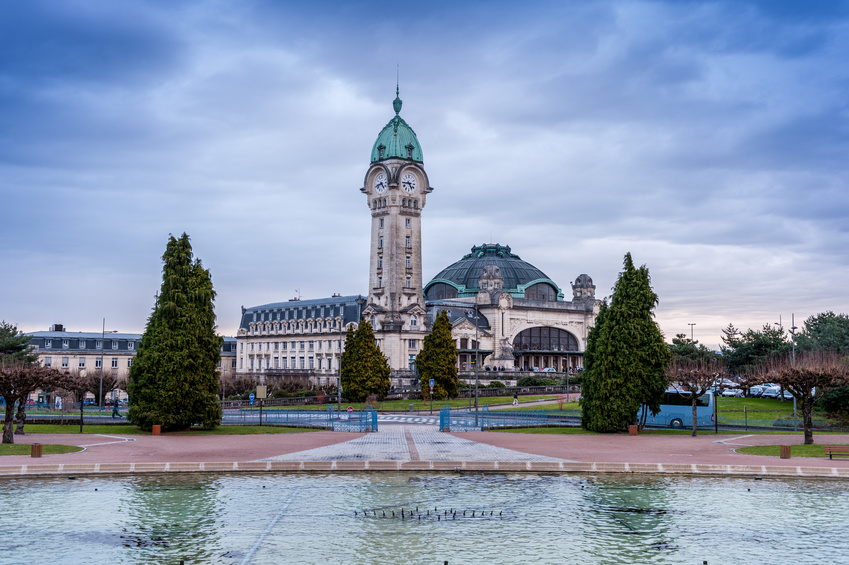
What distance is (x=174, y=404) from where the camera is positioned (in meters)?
47.8

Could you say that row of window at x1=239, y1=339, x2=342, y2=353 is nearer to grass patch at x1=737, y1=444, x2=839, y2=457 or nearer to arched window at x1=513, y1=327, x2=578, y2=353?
arched window at x1=513, y1=327, x2=578, y2=353

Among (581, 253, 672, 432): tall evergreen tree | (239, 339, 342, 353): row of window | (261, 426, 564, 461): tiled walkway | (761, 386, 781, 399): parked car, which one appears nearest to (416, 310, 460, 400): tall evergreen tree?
(239, 339, 342, 353): row of window

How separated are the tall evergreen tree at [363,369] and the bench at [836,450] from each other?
59942 millimetres

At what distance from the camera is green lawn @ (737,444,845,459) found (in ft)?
116

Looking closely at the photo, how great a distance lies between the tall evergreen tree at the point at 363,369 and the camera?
91.0 m

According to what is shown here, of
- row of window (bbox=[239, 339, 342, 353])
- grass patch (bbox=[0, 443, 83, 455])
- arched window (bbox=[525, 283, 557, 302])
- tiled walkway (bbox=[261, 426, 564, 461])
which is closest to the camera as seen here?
tiled walkway (bbox=[261, 426, 564, 461])

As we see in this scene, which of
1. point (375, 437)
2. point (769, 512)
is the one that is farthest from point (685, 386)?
point (769, 512)

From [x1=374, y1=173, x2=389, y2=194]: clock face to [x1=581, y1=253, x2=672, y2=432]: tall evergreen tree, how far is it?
2544 inches

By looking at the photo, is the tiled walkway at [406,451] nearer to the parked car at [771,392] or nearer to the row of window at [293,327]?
the parked car at [771,392]

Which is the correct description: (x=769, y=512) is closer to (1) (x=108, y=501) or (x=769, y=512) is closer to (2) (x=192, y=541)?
(2) (x=192, y=541)

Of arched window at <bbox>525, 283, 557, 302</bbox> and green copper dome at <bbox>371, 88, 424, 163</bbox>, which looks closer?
green copper dome at <bbox>371, 88, 424, 163</bbox>

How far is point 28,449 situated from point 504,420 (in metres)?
33.6

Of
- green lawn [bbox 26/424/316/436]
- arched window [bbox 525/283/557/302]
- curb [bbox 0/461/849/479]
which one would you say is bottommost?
green lawn [bbox 26/424/316/436]

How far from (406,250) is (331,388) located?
70.9 ft
